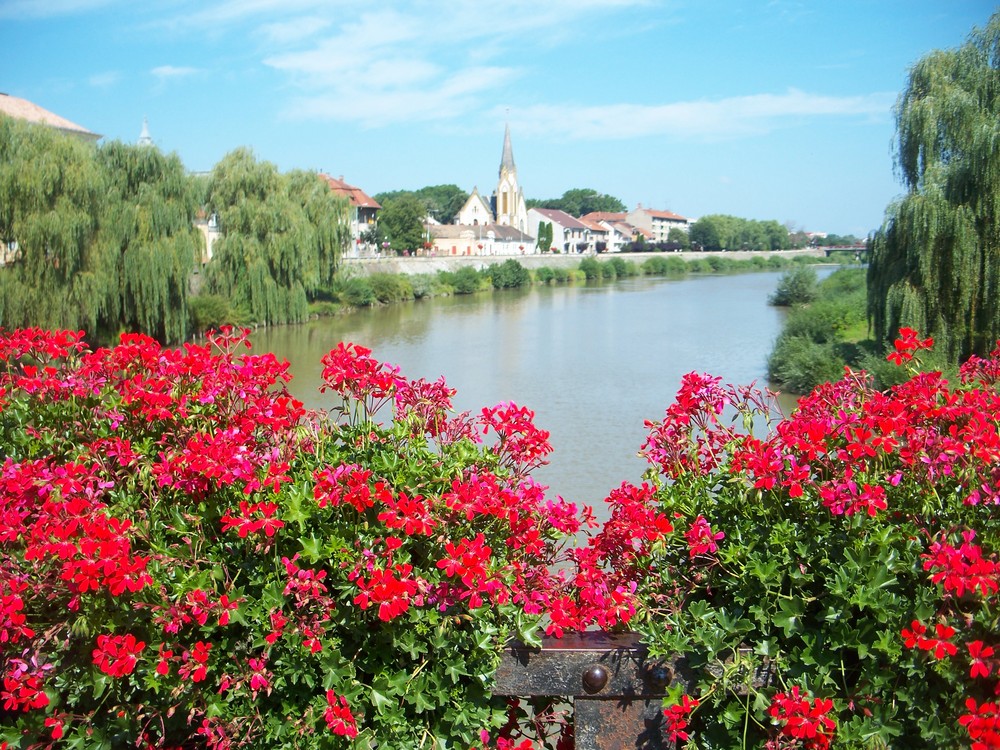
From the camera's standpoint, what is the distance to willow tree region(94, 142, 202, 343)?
21.3 metres

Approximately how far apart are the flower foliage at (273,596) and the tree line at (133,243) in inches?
777

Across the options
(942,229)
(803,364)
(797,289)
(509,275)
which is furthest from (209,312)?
(509,275)

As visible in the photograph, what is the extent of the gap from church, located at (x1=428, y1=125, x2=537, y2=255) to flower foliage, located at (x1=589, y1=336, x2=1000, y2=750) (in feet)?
287

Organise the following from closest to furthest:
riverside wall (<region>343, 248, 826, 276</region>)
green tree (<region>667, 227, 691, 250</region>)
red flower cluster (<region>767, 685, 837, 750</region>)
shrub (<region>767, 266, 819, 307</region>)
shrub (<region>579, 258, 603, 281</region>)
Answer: red flower cluster (<region>767, 685, 837, 750</region>) → shrub (<region>767, 266, 819, 307</region>) → riverside wall (<region>343, 248, 826, 276</region>) → shrub (<region>579, 258, 603, 281</region>) → green tree (<region>667, 227, 691, 250</region>)

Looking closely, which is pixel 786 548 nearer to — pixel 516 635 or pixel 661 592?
pixel 661 592

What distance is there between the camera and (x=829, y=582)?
79.5 inches

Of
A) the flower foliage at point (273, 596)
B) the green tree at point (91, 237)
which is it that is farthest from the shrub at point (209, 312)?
the flower foliage at point (273, 596)

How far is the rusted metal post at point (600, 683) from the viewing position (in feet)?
6.78

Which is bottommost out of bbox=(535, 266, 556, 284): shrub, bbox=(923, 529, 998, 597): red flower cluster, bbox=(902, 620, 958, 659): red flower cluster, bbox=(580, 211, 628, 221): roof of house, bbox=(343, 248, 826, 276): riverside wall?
bbox=(902, 620, 958, 659): red flower cluster

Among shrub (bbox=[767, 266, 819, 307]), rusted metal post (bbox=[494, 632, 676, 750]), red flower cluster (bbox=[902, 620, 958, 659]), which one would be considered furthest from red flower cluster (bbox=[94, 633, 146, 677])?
shrub (bbox=[767, 266, 819, 307])

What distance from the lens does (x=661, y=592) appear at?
2.21 meters

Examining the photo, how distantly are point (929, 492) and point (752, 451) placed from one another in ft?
1.42

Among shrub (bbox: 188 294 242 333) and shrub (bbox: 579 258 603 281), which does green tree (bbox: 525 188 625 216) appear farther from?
shrub (bbox: 188 294 242 333)

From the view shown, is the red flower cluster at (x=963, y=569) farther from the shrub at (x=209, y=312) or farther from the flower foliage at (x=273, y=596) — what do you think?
the shrub at (x=209, y=312)
